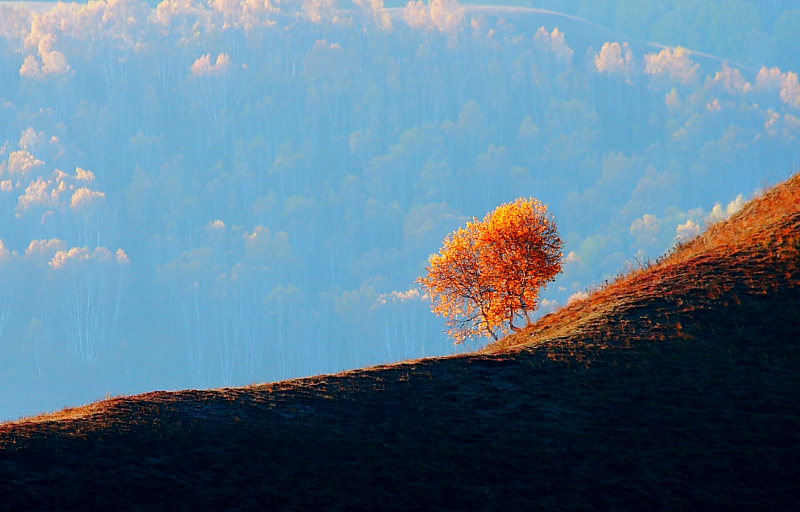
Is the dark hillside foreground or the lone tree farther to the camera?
the lone tree

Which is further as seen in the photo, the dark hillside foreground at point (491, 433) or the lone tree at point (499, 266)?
the lone tree at point (499, 266)

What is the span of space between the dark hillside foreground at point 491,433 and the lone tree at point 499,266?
17670mm

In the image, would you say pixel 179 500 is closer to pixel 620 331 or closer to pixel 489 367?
pixel 489 367

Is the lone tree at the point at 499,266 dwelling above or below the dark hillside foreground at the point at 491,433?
above

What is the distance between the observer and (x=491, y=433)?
2966 cm

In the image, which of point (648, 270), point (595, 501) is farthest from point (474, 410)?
point (648, 270)

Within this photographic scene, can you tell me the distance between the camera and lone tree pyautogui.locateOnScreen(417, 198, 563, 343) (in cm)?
5738

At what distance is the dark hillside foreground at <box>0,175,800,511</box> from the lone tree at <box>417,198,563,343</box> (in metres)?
17.7

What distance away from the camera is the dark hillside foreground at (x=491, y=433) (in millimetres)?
25281

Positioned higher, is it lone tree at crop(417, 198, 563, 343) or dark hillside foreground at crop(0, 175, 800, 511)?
lone tree at crop(417, 198, 563, 343)

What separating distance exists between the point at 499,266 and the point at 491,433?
2897 cm

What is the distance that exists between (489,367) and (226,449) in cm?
1186

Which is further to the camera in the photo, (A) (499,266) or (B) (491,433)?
(A) (499,266)

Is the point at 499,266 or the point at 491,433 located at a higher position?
the point at 499,266
